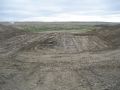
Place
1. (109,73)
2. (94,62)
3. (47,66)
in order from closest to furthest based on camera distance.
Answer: (109,73) < (47,66) < (94,62)

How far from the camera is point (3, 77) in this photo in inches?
383

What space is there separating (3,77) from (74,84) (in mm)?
3191

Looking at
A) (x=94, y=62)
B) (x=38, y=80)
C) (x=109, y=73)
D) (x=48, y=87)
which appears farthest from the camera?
(x=94, y=62)

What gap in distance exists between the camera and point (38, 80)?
9203mm

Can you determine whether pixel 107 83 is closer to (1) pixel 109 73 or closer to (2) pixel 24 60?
(1) pixel 109 73

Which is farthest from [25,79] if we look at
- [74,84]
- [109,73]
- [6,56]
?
[6,56]

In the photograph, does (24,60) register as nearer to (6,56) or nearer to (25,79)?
(6,56)

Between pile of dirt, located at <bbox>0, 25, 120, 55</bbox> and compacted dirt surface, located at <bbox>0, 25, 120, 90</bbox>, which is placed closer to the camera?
compacted dirt surface, located at <bbox>0, 25, 120, 90</bbox>

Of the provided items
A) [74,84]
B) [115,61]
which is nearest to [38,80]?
[74,84]

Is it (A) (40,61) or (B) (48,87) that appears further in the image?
(A) (40,61)

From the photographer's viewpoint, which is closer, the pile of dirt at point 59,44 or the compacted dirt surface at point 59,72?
the compacted dirt surface at point 59,72

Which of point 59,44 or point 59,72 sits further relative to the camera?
point 59,44

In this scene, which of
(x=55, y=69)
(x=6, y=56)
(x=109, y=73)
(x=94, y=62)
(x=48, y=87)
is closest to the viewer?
(x=48, y=87)

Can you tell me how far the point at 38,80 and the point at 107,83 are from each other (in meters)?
2.75
